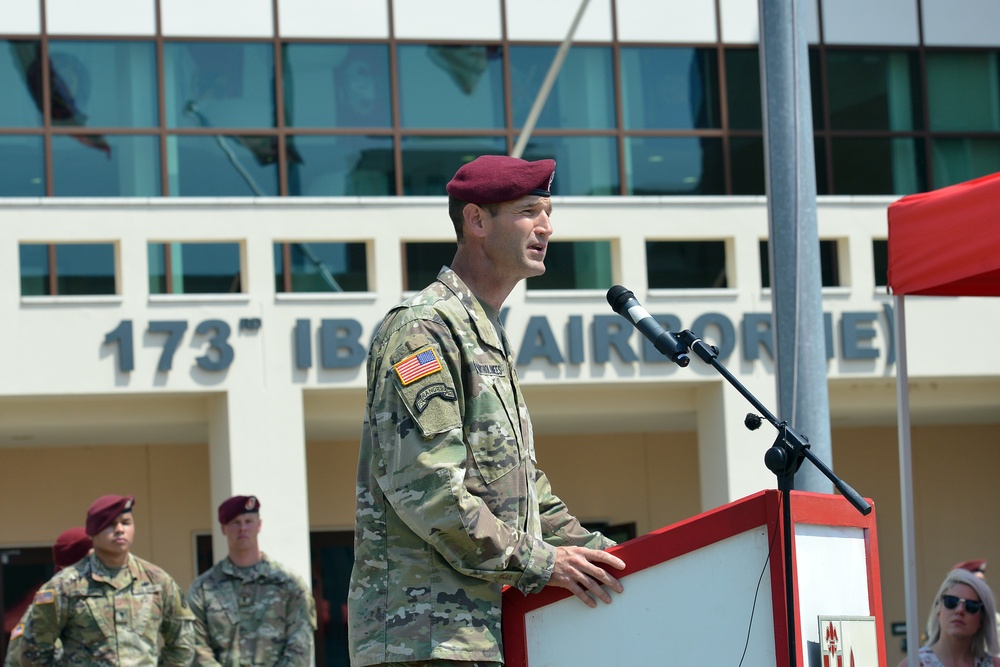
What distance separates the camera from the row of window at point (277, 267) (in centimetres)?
1402

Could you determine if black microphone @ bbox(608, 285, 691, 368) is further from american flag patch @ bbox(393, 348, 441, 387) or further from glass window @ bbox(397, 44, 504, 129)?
glass window @ bbox(397, 44, 504, 129)

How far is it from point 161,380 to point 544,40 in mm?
5832

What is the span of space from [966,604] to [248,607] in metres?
4.23

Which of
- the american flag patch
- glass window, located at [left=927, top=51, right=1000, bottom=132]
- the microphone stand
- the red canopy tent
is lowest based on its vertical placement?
the microphone stand

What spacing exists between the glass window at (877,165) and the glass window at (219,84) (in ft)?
20.5

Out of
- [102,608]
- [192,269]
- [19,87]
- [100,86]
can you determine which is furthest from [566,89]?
[102,608]

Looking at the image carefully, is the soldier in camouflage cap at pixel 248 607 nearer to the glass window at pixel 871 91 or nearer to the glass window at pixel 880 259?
the glass window at pixel 880 259

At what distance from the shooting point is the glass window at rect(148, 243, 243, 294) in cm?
1401

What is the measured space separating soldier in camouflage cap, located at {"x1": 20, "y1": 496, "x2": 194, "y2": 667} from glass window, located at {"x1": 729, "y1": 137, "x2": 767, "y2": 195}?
942 centimetres

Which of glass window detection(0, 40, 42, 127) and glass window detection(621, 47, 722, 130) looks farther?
glass window detection(621, 47, 722, 130)

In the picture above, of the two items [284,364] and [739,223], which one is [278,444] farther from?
[739,223]

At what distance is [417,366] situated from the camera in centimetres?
317

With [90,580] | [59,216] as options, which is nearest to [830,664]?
[90,580]

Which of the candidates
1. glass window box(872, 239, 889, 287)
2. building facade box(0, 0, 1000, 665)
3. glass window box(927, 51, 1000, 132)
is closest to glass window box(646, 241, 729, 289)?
building facade box(0, 0, 1000, 665)
